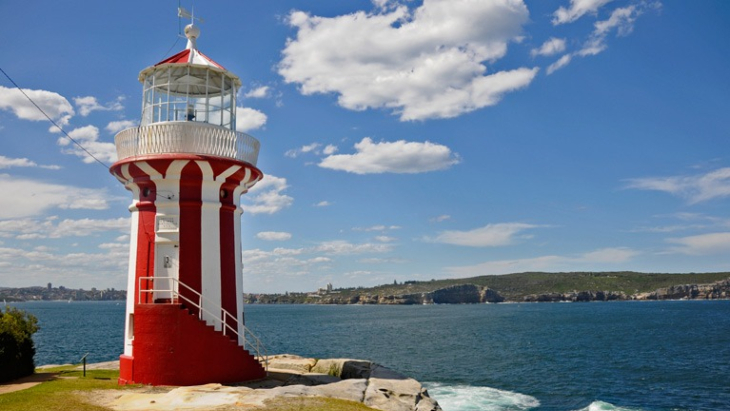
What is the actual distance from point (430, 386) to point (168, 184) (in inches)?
942

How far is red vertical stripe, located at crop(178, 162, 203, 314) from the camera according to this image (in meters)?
17.9

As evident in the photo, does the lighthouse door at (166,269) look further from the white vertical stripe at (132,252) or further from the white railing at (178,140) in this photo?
the white railing at (178,140)

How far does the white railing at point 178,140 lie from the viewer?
59.2 feet

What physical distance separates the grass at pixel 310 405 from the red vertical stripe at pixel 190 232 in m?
5.27

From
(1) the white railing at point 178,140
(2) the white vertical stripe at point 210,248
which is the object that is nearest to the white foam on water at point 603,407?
(2) the white vertical stripe at point 210,248

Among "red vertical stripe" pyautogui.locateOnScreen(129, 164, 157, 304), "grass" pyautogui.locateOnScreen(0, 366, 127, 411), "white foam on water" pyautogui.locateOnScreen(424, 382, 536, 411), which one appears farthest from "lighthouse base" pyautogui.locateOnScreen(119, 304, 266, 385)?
"white foam on water" pyautogui.locateOnScreen(424, 382, 536, 411)

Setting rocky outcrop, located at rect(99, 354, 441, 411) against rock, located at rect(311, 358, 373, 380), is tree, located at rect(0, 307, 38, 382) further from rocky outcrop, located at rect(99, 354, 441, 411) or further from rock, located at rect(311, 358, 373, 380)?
rock, located at rect(311, 358, 373, 380)

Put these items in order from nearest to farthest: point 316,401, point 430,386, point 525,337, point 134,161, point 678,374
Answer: point 316,401 < point 134,161 < point 430,386 < point 678,374 < point 525,337

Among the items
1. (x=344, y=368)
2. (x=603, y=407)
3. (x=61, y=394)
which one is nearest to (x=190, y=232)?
(x=61, y=394)

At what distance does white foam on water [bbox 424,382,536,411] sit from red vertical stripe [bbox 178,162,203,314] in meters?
15.8

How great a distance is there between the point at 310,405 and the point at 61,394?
6840 millimetres

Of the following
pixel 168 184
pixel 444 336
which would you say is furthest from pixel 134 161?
pixel 444 336

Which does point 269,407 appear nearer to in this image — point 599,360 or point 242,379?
point 242,379

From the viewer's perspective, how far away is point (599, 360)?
49.7 metres
